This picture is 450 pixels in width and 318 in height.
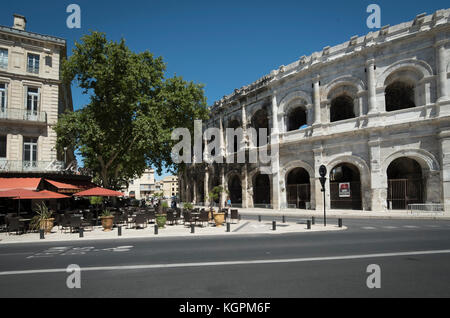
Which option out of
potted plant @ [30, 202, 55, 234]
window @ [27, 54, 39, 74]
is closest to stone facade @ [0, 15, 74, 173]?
window @ [27, 54, 39, 74]

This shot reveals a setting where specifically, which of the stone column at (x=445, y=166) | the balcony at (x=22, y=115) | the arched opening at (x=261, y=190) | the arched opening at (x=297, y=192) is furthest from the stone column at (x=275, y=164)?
the balcony at (x=22, y=115)

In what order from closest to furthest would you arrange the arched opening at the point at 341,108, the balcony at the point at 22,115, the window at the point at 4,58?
the balcony at the point at 22,115
the window at the point at 4,58
the arched opening at the point at 341,108

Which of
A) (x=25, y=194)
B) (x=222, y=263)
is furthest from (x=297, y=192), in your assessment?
(x=25, y=194)

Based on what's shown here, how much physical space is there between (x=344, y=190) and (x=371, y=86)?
29.2 feet

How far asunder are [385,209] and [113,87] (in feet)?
73.9

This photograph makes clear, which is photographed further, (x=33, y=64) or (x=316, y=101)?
(x=316, y=101)

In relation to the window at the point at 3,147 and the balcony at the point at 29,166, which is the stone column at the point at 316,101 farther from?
the window at the point at 3,147

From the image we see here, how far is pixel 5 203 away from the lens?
59.9 feet

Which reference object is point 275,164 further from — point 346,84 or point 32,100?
point 32,100

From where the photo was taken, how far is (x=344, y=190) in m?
21.9

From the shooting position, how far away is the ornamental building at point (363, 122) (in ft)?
60.7

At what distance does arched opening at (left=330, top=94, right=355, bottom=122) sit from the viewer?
25087 mm

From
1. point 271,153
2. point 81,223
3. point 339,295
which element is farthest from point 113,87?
point 339,295
